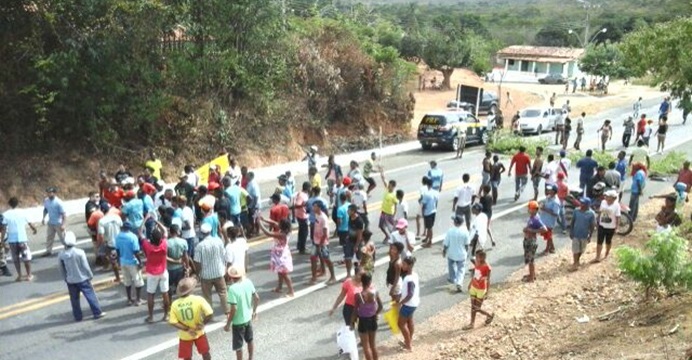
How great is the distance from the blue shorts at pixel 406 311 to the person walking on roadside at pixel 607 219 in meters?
5.50

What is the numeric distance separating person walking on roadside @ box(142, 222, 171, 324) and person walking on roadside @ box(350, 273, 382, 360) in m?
3.30

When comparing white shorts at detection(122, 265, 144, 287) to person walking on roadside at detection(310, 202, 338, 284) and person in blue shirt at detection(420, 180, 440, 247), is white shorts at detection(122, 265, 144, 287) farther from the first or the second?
person in blue shirt at detection(420, 180, 440, 247)

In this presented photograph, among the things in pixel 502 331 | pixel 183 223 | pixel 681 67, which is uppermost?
pixel 681 67

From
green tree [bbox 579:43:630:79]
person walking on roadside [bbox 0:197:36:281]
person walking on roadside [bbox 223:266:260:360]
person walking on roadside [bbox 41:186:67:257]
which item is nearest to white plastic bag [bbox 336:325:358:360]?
person walking on roadside [bbox 223:266:260:360]

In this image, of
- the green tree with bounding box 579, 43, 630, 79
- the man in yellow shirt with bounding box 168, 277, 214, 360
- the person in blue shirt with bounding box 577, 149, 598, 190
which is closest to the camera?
the man in yellow shirt with bounding box 168, 277, 214, 360

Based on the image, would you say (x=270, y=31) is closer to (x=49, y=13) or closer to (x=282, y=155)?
(x=282, y=155)

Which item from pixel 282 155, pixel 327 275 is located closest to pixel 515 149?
pixel 282 155

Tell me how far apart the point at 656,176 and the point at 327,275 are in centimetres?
1419

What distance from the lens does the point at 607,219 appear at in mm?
13273

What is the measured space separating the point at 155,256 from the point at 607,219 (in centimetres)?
839

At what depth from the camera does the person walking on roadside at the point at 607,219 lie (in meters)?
13.1

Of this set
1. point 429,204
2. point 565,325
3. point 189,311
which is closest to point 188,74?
point 429,204

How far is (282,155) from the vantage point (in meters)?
25.5

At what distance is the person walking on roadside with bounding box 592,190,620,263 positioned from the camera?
13.1 m
